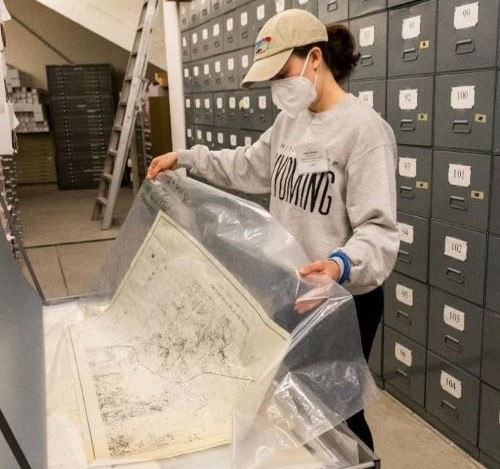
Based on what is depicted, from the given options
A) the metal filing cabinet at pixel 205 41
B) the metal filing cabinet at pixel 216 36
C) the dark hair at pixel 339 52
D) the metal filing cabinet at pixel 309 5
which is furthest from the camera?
the metal filing cabinet at pixel 205 41

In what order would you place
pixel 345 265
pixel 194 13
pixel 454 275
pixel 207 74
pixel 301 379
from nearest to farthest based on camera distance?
pixel 301 379, pixel 345 265, pixel 454 275, pixel 207 74, pixel 194 13

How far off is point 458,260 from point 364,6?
1023 mm

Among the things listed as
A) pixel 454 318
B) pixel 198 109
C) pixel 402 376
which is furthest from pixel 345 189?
pixel 198 109

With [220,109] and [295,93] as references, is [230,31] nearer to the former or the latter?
[220,109]

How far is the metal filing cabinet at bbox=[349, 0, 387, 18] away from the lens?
214 cm

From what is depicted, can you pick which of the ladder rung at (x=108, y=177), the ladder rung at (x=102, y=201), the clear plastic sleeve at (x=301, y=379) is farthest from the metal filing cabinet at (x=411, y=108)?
the ladder rung at (x=102, y=201)

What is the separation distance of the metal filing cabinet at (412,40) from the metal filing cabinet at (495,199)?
423mm

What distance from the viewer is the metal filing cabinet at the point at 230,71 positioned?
145 inches

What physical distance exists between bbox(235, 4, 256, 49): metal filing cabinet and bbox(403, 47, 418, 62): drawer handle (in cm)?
144

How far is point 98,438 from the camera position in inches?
33.5

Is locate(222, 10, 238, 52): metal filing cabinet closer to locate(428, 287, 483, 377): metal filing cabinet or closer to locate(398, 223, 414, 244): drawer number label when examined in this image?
locate(398, 223, 414, 244): drawer number label

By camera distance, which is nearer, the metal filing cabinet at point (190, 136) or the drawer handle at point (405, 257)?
the drawer handle at point (405, 257)

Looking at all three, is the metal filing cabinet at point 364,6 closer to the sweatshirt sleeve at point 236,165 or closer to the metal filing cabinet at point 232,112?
the sweatshirt sleeve at point 236,165

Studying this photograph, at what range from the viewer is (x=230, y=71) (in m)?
3.80
